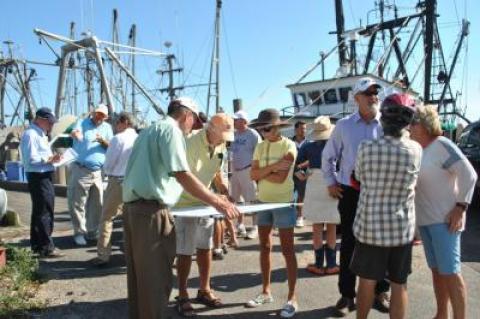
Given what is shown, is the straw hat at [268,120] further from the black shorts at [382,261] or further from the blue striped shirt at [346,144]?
the black shorts at [382,261]

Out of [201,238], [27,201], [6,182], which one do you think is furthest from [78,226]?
[6,182]

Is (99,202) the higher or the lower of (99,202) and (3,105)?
the lower

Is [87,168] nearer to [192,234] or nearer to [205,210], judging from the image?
[192,234]

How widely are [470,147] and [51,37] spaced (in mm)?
14250

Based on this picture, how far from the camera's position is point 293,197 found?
190 inches

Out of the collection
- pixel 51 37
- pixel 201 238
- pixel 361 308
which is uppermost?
pixel 51 37

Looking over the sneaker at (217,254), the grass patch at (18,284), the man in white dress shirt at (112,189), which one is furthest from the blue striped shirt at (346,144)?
the grass patch at (18,284)

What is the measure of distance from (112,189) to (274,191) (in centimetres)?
244

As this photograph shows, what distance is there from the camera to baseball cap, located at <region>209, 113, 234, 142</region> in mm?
4445

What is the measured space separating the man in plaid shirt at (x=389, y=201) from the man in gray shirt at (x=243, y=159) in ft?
13.4

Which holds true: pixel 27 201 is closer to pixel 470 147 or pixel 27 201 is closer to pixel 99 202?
pixel 99 202

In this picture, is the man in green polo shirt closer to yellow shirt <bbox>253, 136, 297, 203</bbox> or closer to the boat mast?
yellow shirt <bbox>253, 136, 297, 203</bbox>

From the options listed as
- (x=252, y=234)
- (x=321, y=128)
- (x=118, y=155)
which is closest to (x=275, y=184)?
(x=321, y=128)

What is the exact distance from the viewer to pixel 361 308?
368cm
